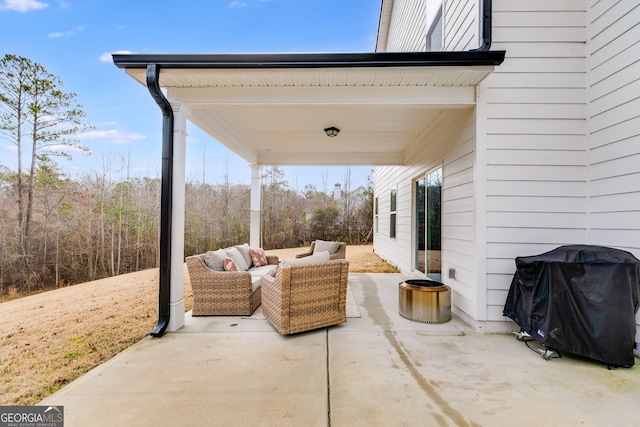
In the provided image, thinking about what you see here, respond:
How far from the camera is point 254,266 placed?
5418 millimetres

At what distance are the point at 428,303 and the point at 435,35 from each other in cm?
449

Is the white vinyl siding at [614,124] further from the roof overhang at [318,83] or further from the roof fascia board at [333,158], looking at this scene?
the roof fascia board at [333,158]

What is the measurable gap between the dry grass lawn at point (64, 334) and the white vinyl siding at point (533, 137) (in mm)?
4098

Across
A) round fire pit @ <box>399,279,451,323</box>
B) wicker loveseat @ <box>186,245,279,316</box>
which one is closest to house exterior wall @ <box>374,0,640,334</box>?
round fire pit @ <box>399,279,451,323</box>

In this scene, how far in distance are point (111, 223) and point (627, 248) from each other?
1065 cm

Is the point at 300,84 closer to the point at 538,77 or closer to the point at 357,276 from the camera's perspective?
the point at 538,77

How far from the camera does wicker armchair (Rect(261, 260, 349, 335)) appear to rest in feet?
9.97

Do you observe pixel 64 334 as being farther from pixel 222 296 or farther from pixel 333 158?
pixel 333 158

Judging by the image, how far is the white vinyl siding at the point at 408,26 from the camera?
5.52 metres

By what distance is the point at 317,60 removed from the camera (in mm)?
2811

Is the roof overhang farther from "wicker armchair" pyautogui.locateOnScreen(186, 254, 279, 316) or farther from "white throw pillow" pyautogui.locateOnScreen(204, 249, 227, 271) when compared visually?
"wicker armchair" pyautogui.locateOnScreen(186, 254, 279, 316)

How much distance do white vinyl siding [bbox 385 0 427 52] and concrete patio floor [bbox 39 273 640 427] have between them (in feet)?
17.3

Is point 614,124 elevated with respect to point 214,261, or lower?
elevated

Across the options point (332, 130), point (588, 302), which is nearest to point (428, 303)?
point (588, 302)
